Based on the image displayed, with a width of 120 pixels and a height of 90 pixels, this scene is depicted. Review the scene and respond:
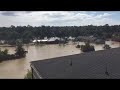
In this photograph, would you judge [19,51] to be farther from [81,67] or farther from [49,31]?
[81,67]

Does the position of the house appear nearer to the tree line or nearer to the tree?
the tree line

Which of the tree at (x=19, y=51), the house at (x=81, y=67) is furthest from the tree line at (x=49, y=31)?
the house at (x=81, y=67)

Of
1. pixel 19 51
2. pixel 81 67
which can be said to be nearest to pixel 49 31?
pixel 19 51

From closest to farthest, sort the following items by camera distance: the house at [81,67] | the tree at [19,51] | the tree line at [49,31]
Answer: the house at [81,67] → the tree line at [49,31] → the tree at [19,51]

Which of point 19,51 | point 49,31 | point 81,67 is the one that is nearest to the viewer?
point 81,67

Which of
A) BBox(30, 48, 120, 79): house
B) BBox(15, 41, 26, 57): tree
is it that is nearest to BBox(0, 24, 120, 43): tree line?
BBox(15, 41, 26, 57): tree

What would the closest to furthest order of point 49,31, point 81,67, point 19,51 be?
point 81,67
point 49,31
point 19,51

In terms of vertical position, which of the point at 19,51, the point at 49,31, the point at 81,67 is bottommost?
the point at 19,51

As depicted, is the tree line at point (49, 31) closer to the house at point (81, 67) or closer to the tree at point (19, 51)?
the tree at point (19, 51)
